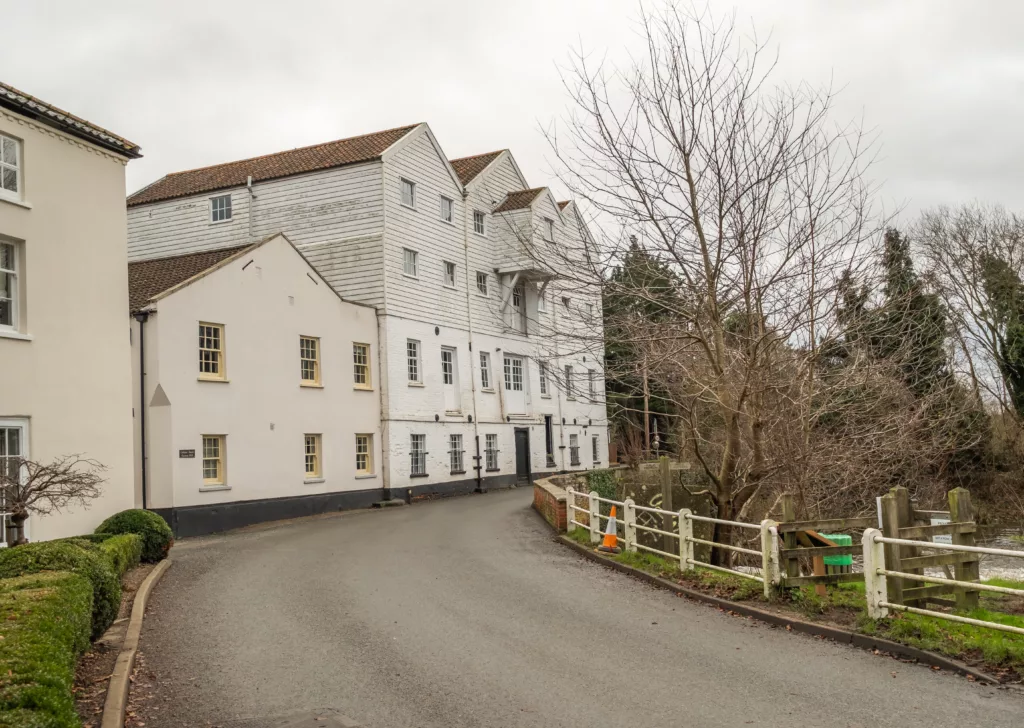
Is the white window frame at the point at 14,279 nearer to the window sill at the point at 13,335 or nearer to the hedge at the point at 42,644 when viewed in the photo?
the window sill at the point at 13,335

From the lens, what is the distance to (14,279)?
17.7 meters

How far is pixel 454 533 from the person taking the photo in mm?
22031

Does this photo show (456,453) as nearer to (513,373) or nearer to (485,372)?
(485,372)

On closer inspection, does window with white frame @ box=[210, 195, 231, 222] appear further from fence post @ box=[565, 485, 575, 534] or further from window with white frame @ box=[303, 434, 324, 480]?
fence post @ box=[565, 485, 575, 534]

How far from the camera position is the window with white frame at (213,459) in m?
25.0

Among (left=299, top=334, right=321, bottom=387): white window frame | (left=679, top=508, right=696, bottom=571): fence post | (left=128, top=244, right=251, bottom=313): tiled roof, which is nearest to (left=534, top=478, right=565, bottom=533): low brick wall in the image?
(left=679, top=508, right=696, bottom=571): fence post

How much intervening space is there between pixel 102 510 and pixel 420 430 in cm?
1532

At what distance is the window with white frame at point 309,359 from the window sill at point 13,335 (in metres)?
11.4

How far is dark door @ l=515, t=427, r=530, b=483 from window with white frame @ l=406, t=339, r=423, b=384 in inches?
292

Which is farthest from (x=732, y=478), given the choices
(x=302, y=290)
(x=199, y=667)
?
(x=302, y=290)

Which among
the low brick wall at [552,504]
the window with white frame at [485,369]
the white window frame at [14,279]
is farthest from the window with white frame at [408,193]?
the white window frame at [14,279]

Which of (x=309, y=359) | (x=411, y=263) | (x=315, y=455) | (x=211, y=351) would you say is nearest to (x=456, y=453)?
(x=411, y=263)

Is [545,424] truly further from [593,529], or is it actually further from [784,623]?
[784,623]

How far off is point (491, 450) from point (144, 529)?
2092 cm
